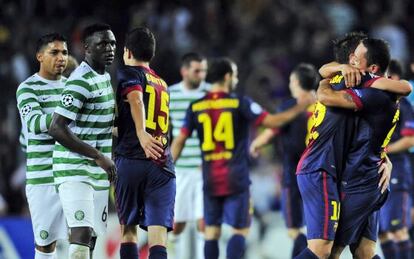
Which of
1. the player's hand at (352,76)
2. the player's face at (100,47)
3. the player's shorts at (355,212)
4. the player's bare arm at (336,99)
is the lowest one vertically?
the player's shorts at (355,212)

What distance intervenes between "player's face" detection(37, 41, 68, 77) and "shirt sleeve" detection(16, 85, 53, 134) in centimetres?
30

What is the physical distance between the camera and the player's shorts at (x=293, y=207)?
1168 cm

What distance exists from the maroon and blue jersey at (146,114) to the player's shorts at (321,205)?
145cm

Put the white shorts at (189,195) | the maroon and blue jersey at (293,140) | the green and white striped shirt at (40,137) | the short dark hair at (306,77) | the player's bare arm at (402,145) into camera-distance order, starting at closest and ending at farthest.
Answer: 1. the green and white striped shirt at (40,137)
2. the player's bare arm at (402,145)
3. the short dark hair at (306,77)
4. the maroon and blue jersey at (293,140)
5. the white shorts at (189,195)

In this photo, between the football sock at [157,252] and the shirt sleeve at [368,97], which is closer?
the shirt sleeve at [368,97]

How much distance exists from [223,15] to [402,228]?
363 inches

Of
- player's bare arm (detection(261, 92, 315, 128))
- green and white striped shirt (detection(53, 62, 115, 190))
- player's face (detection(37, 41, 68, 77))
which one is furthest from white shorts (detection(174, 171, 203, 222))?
green and white striped shirt (detection(53, 62, 115, 190))

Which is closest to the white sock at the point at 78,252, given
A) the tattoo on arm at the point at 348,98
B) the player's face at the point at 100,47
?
the player's face at the point at 100,47

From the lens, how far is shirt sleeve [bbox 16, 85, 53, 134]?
341 inches

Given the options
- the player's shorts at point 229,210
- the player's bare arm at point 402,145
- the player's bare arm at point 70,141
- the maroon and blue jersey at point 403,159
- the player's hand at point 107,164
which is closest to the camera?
the player's bare arm at point 70,141

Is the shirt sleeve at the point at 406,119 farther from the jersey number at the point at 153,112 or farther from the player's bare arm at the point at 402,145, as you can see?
the jersey number at the point at 153,112

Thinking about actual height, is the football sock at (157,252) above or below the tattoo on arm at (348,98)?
below

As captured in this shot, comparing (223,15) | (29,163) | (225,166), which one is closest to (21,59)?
(223,15)

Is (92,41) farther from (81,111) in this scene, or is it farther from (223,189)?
(223,189)
